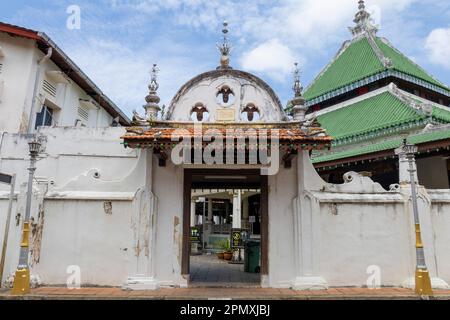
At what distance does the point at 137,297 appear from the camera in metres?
7.89

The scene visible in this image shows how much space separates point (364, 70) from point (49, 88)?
15.0 meters

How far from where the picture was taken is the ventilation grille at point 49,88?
47.6 feet

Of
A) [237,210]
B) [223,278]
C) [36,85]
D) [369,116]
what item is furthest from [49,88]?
[369,116]

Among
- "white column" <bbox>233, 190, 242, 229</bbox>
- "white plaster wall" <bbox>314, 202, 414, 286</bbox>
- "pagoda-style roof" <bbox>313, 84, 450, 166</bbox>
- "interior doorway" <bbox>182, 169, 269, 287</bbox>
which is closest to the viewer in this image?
"white plaster wall" <bbox>314, 202, 414, 286</bbox>

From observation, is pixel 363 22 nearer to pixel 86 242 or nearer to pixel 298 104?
pixel 298 104

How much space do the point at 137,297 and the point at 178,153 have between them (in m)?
3.50

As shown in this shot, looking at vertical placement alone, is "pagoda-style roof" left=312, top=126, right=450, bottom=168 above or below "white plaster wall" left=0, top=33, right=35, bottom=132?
below

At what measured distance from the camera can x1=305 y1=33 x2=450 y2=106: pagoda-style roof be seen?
59.5 feet

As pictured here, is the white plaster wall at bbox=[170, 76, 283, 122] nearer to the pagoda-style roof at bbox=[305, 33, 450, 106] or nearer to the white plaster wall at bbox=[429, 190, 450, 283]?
the white plaster wall at bbox=[429, 190, 450, 283]

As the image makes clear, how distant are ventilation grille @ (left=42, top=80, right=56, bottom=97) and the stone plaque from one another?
822 centimetres

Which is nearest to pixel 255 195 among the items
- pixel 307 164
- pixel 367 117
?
pixel 367 117

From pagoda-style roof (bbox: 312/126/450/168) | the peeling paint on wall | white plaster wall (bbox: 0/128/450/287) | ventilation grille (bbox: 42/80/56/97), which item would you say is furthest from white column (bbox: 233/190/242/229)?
the peeling paint on wall

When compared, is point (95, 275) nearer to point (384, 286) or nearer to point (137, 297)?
point (137, 297)

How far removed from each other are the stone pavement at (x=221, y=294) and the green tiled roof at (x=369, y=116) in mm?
7937
